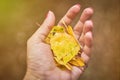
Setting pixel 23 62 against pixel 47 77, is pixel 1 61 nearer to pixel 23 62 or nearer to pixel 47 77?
pixel 23 62

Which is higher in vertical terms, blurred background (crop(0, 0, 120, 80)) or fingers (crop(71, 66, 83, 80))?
blurred background (crop(0, 0, 120, 80))

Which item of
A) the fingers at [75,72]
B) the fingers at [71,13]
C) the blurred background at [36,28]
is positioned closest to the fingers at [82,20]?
the fingers at [71,13]

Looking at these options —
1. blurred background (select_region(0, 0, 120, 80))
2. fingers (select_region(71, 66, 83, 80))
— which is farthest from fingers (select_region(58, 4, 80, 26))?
blurred background (select_region(0, 0, 120, 80))

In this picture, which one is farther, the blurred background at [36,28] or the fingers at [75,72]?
the blurred background at [36,28]

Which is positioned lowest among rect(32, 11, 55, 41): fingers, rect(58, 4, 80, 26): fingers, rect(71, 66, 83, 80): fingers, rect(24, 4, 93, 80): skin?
rect(71, 66, 83, 80): fingers

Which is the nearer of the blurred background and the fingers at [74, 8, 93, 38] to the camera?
the fingers at [74, 8, 93, 38]

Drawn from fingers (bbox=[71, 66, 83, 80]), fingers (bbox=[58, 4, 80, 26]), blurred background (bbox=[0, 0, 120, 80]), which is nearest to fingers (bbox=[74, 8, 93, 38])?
fingers (bbox=[58, 4, 80, 26])

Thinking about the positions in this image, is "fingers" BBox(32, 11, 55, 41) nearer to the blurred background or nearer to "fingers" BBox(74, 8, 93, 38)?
"fingers" BBox(74, 8, 93, 38)

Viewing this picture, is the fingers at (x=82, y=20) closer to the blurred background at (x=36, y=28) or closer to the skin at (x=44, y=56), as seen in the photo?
the skin at (x=44, y=56)

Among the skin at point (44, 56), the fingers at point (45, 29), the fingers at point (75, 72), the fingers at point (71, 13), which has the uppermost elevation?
the fingers at point (71, 13)
